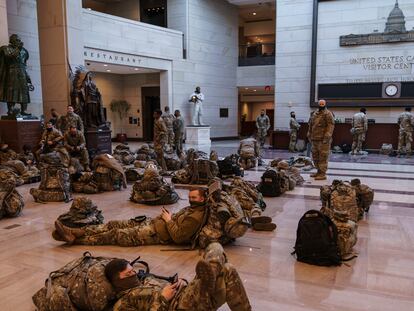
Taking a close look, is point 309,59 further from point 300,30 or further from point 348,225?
point 348,225

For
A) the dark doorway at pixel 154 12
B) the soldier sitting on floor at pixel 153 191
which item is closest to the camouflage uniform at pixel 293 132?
the dark doorway at pixel 154 12

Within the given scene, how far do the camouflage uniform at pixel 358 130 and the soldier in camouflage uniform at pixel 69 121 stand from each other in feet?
32.9

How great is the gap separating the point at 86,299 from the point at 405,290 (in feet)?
8.55

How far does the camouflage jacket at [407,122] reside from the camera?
13664 millimetres

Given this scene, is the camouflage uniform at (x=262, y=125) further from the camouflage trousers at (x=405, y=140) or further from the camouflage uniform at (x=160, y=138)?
the camouflage uniform at (x=160, y=138)

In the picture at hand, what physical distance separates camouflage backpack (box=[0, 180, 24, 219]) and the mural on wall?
15.8 metres

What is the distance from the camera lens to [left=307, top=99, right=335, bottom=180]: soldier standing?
27.1ft

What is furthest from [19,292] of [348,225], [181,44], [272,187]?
[181,44]

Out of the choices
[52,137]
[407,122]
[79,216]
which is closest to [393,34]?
[407,122]

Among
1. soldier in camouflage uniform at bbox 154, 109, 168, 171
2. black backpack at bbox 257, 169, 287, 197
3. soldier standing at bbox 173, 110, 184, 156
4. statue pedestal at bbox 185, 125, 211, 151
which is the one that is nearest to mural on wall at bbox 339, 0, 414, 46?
statue pedestal at bbox 185, 125, 211, 151

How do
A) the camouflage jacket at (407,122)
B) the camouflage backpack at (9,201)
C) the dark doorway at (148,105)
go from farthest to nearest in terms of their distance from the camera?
the dark doorway at (148,105)
the camouflage jacket at (407,122)
the camouflage backpack at (9,201)

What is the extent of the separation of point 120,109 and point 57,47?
32.5 feet

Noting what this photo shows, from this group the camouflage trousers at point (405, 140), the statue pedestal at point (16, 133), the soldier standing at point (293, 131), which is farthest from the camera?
the soldier standing at point (293, 131)

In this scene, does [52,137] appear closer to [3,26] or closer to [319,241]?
[3,26]
